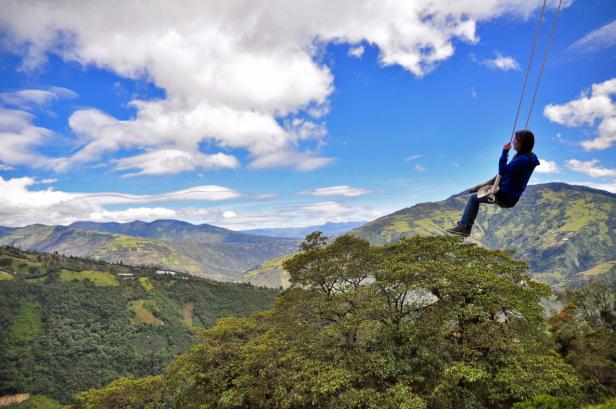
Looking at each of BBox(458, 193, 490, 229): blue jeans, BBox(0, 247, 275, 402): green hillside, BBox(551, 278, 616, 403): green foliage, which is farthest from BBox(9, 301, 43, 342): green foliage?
BBox(458, 193, 490, 229): blue jeans

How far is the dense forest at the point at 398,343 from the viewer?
60.1 ft

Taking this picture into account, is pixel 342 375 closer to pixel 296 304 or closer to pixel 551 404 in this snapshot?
pixel 296 304

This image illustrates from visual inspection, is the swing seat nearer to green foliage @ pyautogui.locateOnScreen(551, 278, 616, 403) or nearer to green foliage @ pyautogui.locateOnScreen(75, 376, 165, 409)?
green foliage @ pyautogui.locateOnScreen(551, 278, 616, 403)

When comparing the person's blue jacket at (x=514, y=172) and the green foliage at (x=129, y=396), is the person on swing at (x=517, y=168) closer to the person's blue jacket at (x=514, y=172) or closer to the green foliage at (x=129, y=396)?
the person's blue jacket at (x=514, y=172)

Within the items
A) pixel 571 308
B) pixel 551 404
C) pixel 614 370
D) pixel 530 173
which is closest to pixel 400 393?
pixel 551 404

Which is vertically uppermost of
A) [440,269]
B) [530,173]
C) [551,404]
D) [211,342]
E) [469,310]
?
[530,173]

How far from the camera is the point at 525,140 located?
848 cm

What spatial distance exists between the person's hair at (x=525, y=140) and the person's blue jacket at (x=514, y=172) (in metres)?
0.15

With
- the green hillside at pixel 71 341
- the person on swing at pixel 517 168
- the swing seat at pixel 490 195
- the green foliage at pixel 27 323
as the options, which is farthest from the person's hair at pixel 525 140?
the green foliage at pixel 27 323

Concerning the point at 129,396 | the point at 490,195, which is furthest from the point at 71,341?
the point at 490,195

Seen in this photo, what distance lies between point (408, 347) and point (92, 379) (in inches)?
6491

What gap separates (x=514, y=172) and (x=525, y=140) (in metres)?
0.85

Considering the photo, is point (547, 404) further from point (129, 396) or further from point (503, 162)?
point (129, 396)

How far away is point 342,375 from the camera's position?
62.8 ft
